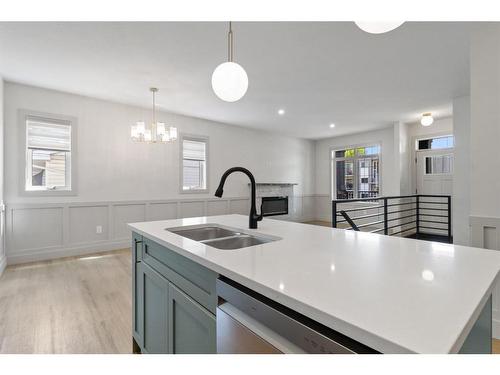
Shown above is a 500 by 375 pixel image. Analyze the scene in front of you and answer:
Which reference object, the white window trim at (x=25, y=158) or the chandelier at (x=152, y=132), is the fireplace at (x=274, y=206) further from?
the white window trim at (x=25, y=158)

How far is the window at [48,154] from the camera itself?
155 inches

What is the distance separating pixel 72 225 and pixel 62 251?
1.38 ft

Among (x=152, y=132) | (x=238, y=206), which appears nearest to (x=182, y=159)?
(x=152, y=132)

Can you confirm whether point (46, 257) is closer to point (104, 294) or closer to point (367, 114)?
point (104, 294)

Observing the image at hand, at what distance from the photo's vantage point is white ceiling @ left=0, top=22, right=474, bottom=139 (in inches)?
96.8

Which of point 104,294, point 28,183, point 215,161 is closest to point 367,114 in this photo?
point 215,161

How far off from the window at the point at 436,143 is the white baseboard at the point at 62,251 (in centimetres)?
667

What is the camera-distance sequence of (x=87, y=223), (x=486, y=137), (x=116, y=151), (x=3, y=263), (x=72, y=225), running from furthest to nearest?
(x=116, y=151), (x=87, y=223), (x=72, y=225), (x=3, y=263), (x=486, y=137)

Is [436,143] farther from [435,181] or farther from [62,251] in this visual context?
[62,251]

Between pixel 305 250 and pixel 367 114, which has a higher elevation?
pixel 367 114

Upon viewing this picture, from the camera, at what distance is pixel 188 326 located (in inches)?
44.8
